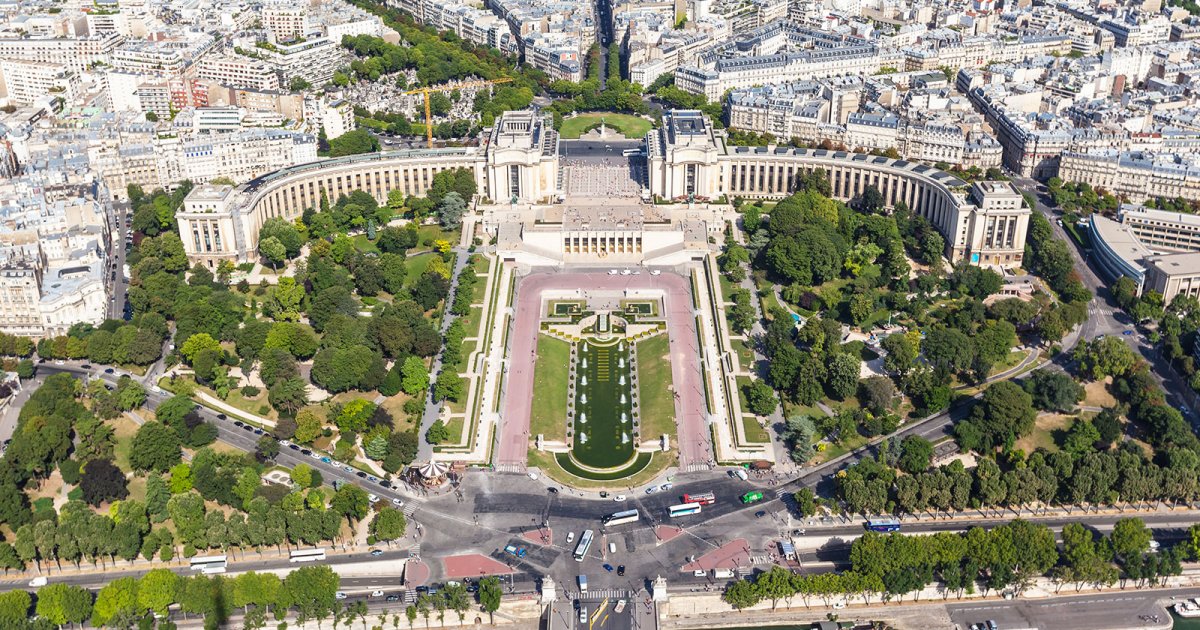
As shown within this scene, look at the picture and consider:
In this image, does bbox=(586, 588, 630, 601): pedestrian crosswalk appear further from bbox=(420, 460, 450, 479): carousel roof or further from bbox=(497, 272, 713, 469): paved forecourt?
bbox=(420, 460, 450, 479): carousel roof

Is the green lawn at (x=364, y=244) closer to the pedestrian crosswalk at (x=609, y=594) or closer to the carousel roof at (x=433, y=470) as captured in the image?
the carousel roof at (x=433, y=470)

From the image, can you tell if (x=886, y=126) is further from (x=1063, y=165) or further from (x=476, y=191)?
(x=476, y=191)

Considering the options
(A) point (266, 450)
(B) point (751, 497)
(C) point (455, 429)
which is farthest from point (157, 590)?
(B) point (751, 497)

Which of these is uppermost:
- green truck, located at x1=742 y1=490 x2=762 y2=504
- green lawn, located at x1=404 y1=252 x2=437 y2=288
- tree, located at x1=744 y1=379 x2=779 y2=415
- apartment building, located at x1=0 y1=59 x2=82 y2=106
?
apartment building, located at x1=0 y1=59 x2=82 y2=106

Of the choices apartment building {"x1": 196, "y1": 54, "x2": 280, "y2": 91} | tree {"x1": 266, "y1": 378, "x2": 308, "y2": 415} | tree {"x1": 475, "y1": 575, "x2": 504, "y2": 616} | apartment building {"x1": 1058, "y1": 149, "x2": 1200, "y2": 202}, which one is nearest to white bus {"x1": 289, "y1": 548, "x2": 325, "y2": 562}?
tree {"x1": 475, "y1": 575, "x2": 504, "y2": 616}

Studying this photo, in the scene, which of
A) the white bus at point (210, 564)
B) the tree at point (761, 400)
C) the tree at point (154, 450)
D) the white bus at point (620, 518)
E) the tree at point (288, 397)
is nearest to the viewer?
the white bus at point (210, 564)

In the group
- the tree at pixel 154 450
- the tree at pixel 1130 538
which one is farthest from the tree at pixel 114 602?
the tree at pixel 1130 538
